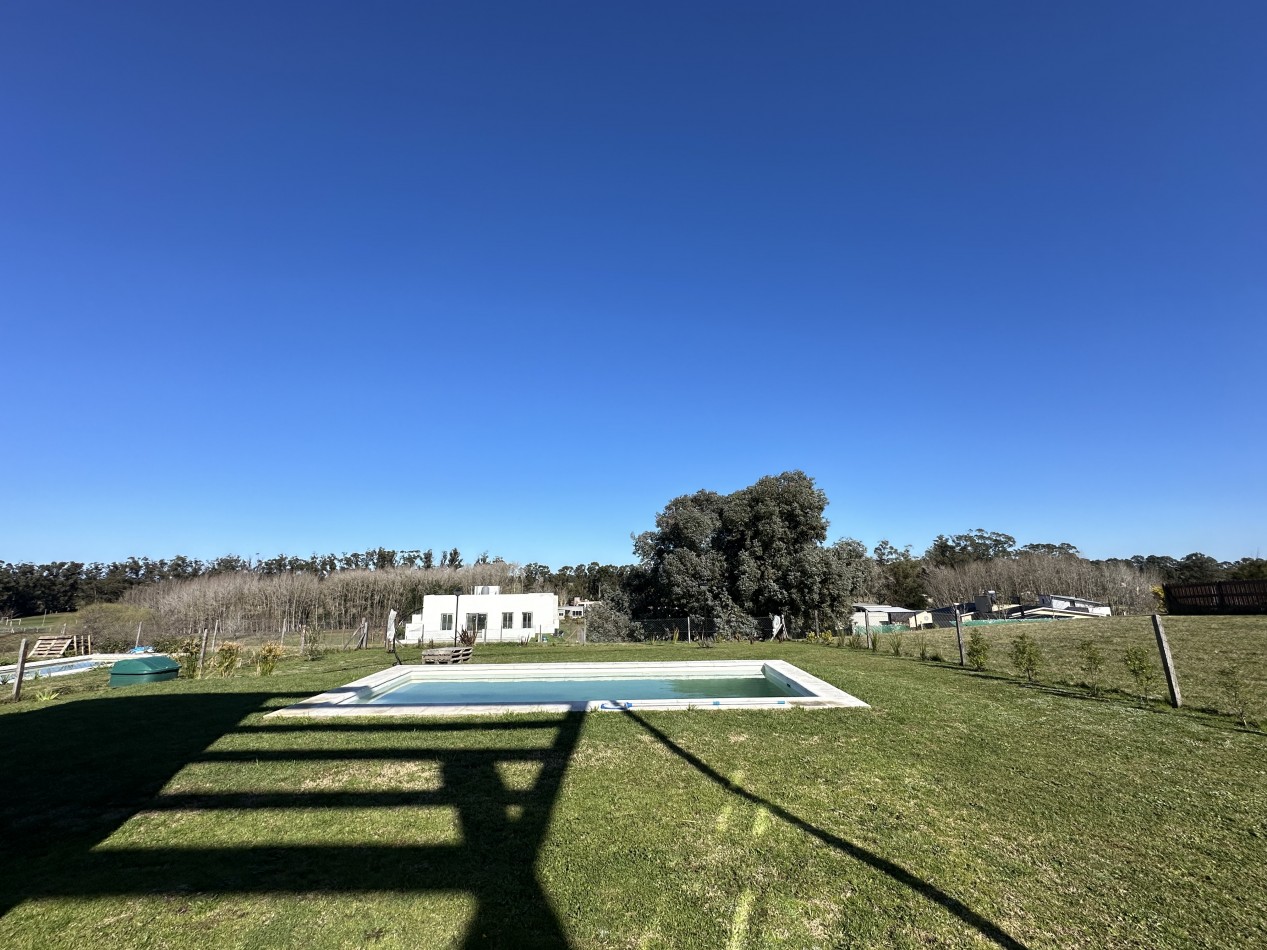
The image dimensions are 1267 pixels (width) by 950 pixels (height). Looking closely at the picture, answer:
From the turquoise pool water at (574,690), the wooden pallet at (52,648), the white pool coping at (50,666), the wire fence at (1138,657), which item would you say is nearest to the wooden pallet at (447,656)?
the turquoise pool water at (574,690)

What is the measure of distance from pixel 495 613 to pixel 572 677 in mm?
16614

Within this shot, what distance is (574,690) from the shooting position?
36.0ft

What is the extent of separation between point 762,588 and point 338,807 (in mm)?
20163

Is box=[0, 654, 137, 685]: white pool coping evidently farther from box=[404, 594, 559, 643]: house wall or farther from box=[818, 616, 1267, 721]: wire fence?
box=[818, 616, 1267, 721]: wire fence

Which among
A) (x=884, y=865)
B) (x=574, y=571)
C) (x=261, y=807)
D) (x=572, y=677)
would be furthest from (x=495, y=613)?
(x=574, y=571)

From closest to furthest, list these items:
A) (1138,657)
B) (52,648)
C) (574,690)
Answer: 1. (1138,657)
2. (574,690)
3. (52,648)

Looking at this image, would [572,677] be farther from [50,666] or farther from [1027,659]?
[50,666]

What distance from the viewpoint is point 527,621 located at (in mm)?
28062

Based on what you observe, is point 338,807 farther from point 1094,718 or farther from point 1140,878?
point 1094,718

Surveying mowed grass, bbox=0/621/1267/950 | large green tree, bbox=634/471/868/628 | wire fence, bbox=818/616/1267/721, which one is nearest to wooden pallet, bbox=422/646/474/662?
mowed grass, bbox=0/621/1267/950

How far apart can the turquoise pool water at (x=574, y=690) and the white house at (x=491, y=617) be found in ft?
52.0

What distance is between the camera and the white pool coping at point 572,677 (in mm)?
7520

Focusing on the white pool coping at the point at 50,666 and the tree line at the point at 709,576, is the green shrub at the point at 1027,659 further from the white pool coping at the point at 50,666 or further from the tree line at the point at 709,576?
the white pool coping at the point at 50,666

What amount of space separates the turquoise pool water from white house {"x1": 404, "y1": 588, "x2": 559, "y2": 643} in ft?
52.0
